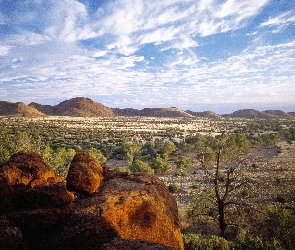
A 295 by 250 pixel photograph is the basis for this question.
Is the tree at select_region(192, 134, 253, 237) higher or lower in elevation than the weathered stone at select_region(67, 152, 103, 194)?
lower

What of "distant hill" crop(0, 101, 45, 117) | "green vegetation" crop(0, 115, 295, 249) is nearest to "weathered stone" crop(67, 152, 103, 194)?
"green vegetation" crop(0, 115, 295, 249)

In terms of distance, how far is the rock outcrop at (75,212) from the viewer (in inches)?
242

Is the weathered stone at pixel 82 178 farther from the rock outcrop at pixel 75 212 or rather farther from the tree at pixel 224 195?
the tree at pixel 224 195

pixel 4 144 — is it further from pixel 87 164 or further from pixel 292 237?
pixel 292 237

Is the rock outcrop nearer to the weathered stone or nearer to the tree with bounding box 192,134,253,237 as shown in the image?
the weathered stone

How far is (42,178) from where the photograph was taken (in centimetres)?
751

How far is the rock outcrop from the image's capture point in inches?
242

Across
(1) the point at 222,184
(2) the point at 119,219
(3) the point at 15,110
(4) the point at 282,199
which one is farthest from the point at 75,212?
(3) the point at 15,110

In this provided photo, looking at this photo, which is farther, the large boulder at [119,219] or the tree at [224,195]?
the tree at [224,195]

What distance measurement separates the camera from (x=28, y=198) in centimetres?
663

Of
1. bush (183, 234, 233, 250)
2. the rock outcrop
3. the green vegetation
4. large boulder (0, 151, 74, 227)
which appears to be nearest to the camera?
the rock outcrop

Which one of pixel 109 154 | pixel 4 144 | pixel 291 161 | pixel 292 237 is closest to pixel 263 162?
pixel 291 161

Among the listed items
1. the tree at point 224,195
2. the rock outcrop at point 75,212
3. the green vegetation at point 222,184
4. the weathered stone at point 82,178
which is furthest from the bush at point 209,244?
the weathered stone at point 82,178

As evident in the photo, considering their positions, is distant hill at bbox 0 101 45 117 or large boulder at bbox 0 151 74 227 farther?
distant hill at bbox 0 101 45 117
